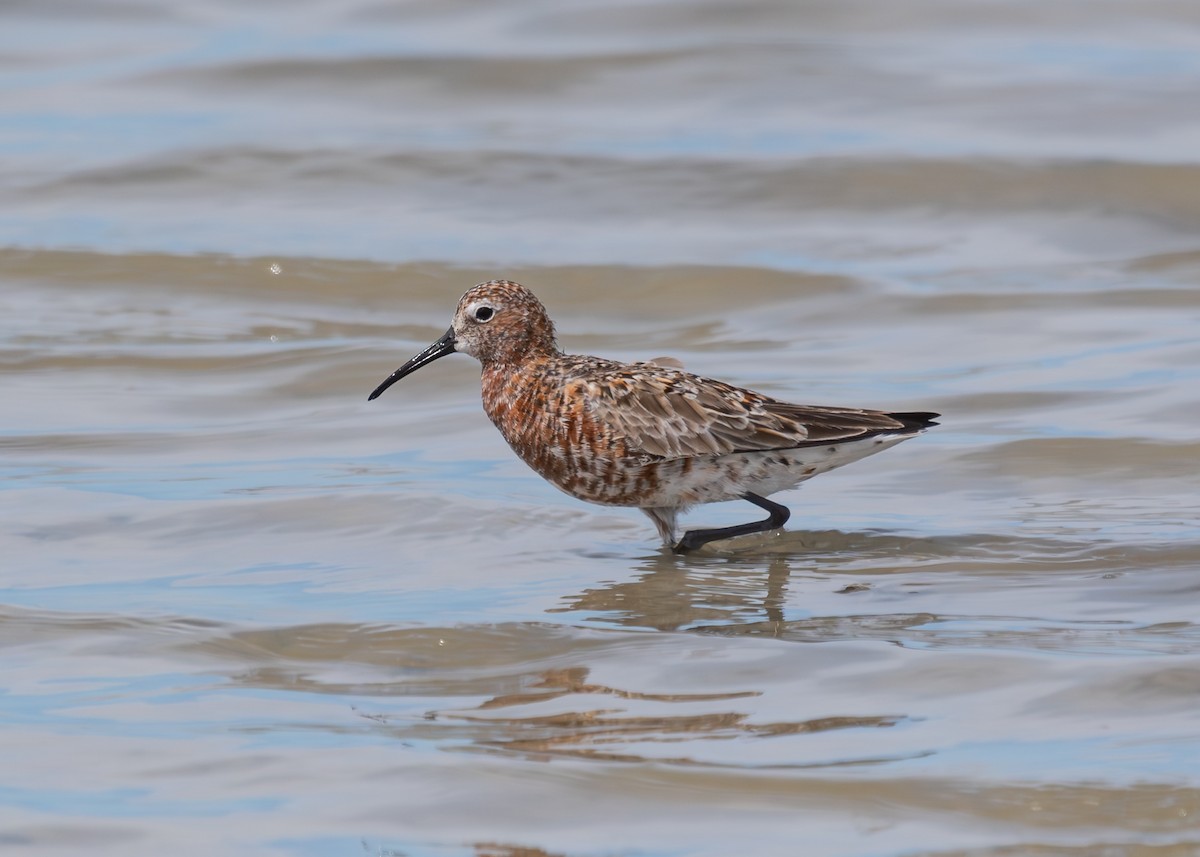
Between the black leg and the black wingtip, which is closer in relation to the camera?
the black wingtip

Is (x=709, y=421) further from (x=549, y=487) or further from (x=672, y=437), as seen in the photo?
(x=549, y=487)

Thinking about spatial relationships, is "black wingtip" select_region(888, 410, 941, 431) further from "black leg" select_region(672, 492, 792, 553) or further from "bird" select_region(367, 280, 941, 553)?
"black leg" select_region(672, 492, 792, 553)

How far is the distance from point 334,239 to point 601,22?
21.3 feet

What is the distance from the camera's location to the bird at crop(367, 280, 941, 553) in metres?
9.15

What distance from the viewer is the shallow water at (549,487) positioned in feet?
20.2

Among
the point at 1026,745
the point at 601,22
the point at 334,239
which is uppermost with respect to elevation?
the point at 601,22

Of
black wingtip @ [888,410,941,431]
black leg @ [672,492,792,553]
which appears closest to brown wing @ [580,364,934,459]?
black wingtip @ [888,410,941,431]

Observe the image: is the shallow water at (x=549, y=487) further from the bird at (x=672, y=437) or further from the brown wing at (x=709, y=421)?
the brown wing at (x=709, y=421)

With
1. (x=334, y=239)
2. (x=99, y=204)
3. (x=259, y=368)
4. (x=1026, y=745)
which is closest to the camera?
(x=1026, y=745)

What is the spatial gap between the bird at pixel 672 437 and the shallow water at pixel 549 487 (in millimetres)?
342

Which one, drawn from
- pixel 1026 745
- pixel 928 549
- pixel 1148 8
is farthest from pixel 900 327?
pixel 1148 8

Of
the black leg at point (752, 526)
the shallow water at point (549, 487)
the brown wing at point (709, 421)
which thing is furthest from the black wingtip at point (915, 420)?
the black leg at point (752, 526)

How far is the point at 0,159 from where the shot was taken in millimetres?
18812

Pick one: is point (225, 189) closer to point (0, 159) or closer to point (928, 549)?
point (0, 159)
